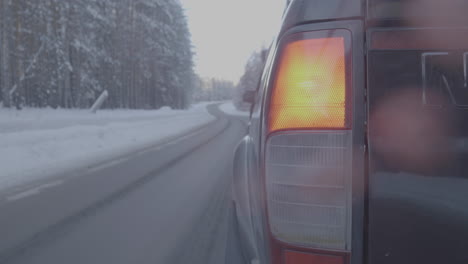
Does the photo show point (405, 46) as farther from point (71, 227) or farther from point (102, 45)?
point (102, 45)

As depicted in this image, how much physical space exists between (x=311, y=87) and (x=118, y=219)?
3335 mm

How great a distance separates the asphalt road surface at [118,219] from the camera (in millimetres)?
3033

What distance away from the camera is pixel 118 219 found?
3924 millimetres

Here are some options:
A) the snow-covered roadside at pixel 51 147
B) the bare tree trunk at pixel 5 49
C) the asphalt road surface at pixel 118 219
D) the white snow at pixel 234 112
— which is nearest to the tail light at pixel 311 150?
the asphalt road surface at pixel 118 219

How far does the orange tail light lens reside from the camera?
1.18 meters

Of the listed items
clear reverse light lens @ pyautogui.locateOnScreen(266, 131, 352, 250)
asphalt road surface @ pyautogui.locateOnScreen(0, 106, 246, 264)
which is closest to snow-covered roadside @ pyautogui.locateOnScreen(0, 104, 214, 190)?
asphalt road surface @ pyautogui.locateOnScreen(0, 106, 246, 264)

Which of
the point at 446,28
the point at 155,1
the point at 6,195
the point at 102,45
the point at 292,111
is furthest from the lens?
the point at 155,1

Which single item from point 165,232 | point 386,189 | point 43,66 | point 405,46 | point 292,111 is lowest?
point 165,232

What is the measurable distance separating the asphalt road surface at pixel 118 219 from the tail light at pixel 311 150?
186 centimetres

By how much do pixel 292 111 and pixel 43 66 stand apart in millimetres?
31740

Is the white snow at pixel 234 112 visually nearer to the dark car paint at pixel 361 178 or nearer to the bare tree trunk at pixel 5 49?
the bare tree trunk at pixel 5 49

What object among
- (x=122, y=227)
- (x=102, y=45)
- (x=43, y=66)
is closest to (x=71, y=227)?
(x=122, y=227)

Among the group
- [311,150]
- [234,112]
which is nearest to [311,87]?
[311,150]

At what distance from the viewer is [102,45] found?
3516cm
